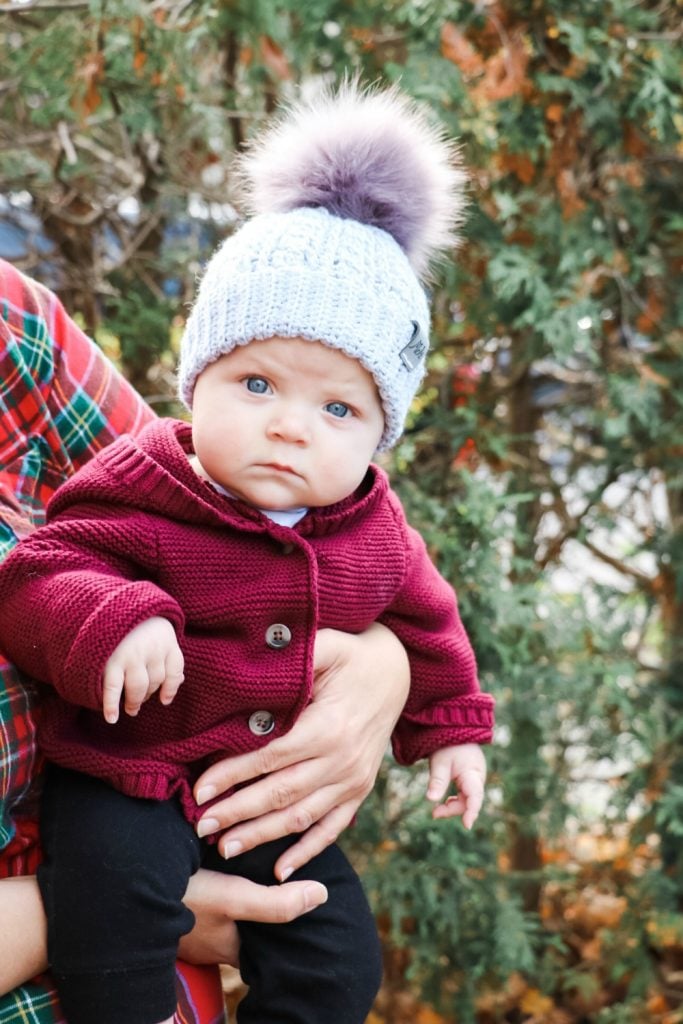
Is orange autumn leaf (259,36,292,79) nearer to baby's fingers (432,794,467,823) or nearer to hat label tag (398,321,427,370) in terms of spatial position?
hat label tag (398,321,427,370)

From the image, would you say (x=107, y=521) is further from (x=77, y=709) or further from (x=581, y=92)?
(x=581, y=92)

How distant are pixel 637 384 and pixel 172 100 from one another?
136 cm

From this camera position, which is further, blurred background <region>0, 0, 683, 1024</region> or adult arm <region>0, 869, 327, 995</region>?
blurred background <region>0, 0, 683, 1024</region>

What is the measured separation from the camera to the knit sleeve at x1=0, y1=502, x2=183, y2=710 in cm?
134

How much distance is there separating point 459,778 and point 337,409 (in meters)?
0.62

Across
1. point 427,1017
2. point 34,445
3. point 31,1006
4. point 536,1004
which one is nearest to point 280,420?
point 34,445

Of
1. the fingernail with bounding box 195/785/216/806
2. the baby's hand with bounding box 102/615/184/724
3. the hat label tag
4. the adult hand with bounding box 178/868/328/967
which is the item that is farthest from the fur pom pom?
Answer: the adult hand with bounding box 178/868/328/967

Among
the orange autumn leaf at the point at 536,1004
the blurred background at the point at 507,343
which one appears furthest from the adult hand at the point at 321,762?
the orange autumn leaf at the point at 536,1004

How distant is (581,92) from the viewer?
2.71m

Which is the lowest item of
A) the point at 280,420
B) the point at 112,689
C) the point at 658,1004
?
the point at 658,1004

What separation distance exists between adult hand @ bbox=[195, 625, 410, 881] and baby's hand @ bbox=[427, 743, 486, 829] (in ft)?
0.31

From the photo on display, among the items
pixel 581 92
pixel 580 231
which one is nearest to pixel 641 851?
pixel 580 231

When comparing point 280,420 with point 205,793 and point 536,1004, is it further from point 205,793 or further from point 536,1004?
point 536,1004

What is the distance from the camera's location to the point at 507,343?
325 cm
